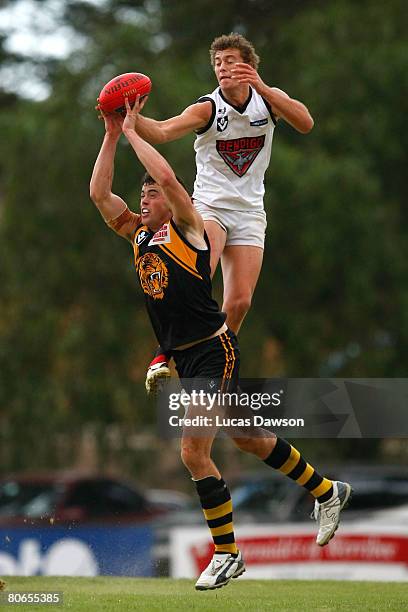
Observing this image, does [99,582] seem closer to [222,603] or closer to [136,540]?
[222,603]

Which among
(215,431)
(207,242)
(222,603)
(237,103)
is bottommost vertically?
(222,603)

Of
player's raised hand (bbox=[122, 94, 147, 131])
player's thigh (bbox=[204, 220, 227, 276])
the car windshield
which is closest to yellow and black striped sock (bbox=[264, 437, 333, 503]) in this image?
player's thigh (bbox=[204, 220, 227, 276])

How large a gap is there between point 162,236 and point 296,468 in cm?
201

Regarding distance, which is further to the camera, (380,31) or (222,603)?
(380,31)

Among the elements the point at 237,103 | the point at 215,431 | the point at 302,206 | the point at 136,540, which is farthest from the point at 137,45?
the point at 215,431

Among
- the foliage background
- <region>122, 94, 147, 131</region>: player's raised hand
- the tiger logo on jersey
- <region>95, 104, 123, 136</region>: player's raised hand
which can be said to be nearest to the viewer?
<region>122, 94, 147, 131</region>: player's raised hand

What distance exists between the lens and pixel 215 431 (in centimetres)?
792

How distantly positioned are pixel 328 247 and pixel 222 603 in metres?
13.7

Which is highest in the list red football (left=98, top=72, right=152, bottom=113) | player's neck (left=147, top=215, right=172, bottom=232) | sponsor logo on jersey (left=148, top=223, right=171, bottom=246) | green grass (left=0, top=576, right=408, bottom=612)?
red football (left=98, top=72, right=152, bottom=113)

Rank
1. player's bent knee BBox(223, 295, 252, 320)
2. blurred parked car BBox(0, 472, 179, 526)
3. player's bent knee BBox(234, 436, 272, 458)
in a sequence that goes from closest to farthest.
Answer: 1. player's bent knee BBox(234, 436, 272, 458)
2. player's bent knee BBox(223, 295, 252, 320)
3. blurred parked car BBox(0, 472, 179, 526)

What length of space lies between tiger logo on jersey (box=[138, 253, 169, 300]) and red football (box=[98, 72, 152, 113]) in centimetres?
106

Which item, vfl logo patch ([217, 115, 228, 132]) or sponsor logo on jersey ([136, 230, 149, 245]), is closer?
sponsor logo on jersey ([136, 230, 149, 245])

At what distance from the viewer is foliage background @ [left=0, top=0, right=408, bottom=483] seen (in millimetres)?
20656

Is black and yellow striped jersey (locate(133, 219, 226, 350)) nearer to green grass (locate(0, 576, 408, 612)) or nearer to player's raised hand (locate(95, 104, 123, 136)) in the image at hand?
player's raised hand (locate(95, 104, 123, 136))
